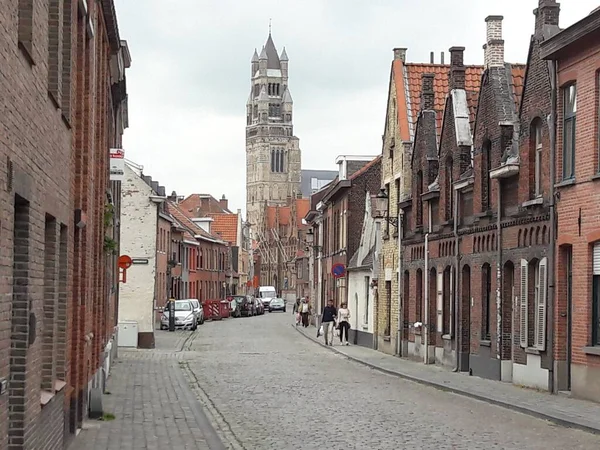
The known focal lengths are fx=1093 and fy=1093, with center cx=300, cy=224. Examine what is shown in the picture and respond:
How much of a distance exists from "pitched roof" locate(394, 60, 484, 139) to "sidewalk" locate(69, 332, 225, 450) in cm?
1164

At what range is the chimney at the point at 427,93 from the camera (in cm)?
3297

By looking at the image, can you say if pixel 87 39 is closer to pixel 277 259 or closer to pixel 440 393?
pixel 440 393

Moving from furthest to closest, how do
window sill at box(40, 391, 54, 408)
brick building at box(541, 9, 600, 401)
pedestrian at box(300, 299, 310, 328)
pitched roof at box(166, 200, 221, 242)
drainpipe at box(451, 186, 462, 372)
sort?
pitched roof at box(166, 200, 221, 242) → pedestrian at box(300, 299, 310, 328) → drainpipe at box(451, 186, 462, 372) → brick building at box(541, 9, 600, 401) → window sill at box(40, 391, 54, 408)

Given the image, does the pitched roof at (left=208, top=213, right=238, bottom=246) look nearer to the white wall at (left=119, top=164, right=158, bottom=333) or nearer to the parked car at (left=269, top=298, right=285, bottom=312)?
the parked car at (left=269, top=298, right=285, bottom=312)

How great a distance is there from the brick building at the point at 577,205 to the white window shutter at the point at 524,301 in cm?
171

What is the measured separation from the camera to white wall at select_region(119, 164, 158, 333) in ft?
128

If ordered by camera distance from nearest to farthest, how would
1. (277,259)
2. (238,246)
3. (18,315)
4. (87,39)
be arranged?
(18,315), (87,39), (238,246), (277,259)

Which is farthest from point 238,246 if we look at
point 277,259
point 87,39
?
point 87,39

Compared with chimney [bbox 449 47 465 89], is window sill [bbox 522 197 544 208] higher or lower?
lower

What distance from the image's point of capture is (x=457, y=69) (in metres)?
29.9

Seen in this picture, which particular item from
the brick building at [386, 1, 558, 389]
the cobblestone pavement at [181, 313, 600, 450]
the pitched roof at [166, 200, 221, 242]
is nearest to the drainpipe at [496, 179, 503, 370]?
the brick building at [386, 1, 558, 389]

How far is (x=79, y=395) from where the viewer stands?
1481 centimetres

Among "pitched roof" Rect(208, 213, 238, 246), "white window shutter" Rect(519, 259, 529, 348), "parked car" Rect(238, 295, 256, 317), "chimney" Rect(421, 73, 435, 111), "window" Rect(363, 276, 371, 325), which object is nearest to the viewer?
"white window shutter" Rect(519, 259, 529, 348)

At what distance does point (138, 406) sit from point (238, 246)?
9226 centimetres
